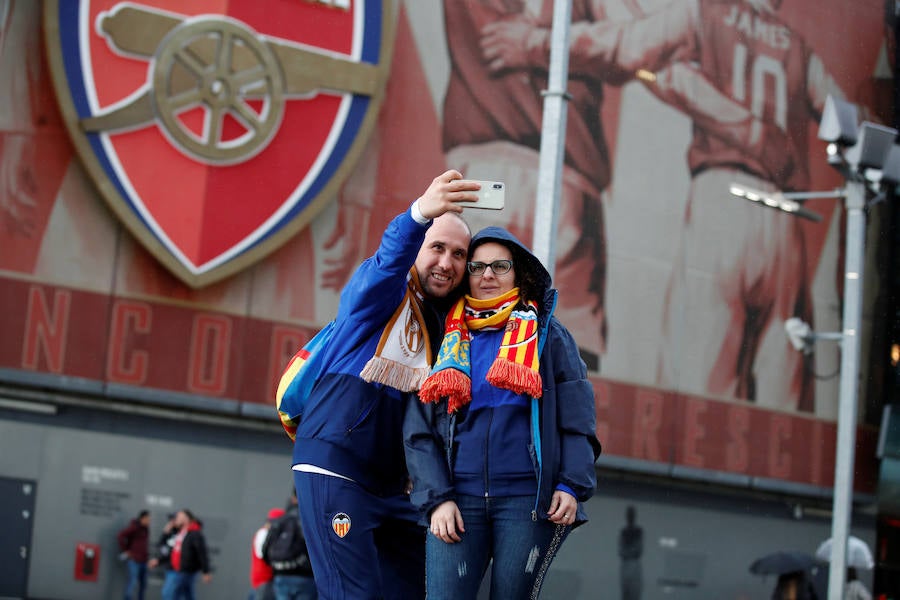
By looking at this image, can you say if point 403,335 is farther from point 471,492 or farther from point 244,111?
point 244,111

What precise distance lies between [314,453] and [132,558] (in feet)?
44.6

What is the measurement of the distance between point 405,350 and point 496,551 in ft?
2.66

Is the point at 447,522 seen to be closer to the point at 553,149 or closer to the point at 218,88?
the point at 553,149

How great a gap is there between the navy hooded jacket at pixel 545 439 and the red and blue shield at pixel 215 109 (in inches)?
536

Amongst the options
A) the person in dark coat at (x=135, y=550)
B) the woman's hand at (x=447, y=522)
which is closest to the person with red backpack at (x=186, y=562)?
the person in dark coat at (x=135, y=550)

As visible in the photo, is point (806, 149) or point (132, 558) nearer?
point (132, 558)

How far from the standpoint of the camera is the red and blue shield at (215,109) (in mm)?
17391

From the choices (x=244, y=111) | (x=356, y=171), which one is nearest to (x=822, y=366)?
(x=356, y=171)

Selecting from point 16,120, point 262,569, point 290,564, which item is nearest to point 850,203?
point 290,564

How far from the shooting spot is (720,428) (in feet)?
82.1

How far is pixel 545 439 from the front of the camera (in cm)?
442

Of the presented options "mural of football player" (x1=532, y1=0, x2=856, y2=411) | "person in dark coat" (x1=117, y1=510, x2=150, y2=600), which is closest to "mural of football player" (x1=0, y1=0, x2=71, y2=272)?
"person in dark coat" (x1=117, y1=510, x2=150, y2=600)

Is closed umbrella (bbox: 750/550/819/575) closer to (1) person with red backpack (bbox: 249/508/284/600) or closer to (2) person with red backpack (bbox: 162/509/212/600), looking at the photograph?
(1) person with red backpack (bbox: 249/508/284/600)

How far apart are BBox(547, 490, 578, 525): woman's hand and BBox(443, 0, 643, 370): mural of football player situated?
1608 cm
